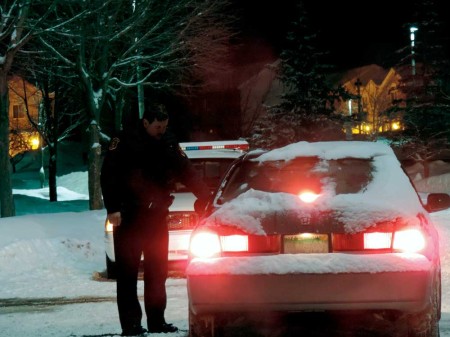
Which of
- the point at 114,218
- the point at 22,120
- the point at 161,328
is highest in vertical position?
the point at 22,120

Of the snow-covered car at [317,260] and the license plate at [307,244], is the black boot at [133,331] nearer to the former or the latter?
the snow-covered car at [317,260]

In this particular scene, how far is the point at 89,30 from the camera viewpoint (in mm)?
19984

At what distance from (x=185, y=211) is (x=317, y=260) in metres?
4.62

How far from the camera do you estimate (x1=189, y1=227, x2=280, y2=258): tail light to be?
4863 mm

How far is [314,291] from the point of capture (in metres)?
4.70

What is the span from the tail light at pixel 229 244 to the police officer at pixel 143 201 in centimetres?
93

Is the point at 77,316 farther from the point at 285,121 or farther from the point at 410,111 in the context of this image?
the point at 410,111

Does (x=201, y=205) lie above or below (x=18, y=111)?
below

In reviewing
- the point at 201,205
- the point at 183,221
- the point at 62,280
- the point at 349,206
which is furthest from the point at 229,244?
the point at 62,280

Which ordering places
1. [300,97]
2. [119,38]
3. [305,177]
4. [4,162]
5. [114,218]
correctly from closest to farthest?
[114,218] < [305,177] < [4,162] < [119,38] < [300,97]

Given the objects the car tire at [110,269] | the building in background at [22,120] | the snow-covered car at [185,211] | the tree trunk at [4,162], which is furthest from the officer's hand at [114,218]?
the building in background at [22,120]

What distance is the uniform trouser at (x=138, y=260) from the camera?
5895 millimetres

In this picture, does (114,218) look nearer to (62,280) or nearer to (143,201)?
(143,201)

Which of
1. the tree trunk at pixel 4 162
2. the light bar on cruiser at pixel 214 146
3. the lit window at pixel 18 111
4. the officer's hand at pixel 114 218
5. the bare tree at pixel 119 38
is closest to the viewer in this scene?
the officer's hand at pixel 114 218
